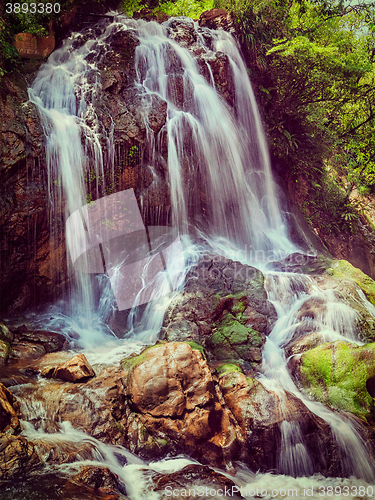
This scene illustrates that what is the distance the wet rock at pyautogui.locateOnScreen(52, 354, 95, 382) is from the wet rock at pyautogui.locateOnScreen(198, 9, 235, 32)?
12949 mm

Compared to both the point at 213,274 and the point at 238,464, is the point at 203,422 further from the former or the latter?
the point at 213,274

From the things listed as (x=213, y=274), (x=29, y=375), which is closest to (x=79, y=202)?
(x=213, y=274)

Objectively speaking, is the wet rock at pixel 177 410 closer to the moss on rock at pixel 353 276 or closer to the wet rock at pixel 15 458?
the wet rock at pixel 15 458

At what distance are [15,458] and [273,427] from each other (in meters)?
3.43

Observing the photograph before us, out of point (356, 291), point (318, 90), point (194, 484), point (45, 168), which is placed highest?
point (318, 90)

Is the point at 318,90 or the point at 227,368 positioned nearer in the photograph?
the point at 227,368

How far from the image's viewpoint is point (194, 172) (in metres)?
10.7

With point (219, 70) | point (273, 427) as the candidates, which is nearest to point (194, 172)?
point (219, 70)

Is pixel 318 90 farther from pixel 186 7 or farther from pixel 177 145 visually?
pixel 177 145

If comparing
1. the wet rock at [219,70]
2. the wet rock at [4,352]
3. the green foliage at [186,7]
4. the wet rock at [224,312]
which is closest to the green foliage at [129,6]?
the green foliage at [186,7]

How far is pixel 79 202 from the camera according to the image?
8789 millimetres

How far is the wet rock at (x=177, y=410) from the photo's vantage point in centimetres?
496

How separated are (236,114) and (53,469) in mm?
11728

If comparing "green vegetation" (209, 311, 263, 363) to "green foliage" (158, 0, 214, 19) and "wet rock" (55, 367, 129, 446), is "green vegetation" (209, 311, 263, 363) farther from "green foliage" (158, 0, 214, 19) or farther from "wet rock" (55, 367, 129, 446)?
"green foliage" (158, 0, 214, 19)
